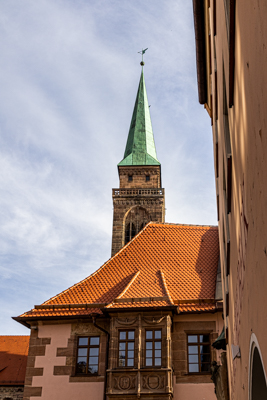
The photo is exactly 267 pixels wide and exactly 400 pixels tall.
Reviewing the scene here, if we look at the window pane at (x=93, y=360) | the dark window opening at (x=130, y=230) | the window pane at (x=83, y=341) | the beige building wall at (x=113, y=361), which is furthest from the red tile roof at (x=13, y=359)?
the dark window opening at (x=130, y=230)

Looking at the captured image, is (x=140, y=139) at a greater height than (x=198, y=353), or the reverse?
(x=140, y=139)

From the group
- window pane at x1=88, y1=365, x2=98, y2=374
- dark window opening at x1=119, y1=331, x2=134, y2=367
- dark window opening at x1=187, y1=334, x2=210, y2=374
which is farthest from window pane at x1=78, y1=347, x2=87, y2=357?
dark window opening at x1=187, y1=334, x2=210, y2=374

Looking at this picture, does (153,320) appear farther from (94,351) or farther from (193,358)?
(94,351)

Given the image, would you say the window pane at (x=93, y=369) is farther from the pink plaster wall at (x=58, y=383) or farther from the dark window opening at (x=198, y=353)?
the dark window opening at (x=198, y=353)

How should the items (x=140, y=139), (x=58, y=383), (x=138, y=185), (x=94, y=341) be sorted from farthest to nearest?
(x=140, y=139), (x=138, y=185), (x=94, y=341), (x=58, y=383)

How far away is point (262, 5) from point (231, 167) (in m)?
2.67

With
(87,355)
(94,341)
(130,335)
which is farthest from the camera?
(94,341)

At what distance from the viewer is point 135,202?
47.0 m

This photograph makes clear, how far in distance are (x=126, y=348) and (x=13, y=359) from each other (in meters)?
15.0

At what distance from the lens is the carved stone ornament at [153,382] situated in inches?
517

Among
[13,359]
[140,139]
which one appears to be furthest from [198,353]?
[140,139]

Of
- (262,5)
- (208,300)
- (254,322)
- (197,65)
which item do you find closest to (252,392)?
(254,322)

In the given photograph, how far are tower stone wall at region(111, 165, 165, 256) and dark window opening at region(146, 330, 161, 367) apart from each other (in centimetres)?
2922

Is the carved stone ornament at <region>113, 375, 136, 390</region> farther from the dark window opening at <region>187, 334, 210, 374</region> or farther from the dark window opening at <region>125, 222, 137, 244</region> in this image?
the dark window opening at <region>125, 222, 137, 244</region>
